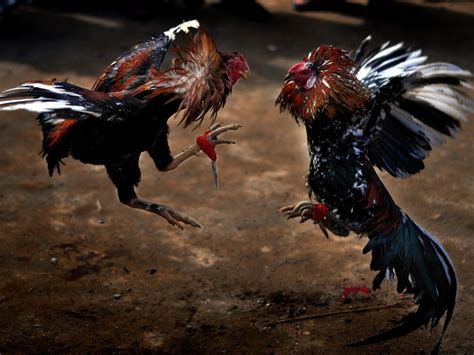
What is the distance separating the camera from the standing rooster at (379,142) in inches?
155

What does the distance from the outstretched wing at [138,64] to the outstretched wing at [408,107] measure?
3.26 ft

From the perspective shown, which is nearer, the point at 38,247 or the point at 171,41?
the point at 171,41

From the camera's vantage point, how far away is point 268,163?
249 inches

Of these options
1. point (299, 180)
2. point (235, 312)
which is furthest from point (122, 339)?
point (299, 180)

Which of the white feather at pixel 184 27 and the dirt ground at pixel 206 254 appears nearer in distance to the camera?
the white feather at pixel 184 27

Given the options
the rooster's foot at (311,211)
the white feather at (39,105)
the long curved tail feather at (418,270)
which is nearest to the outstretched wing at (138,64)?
the white feather at (39,105)

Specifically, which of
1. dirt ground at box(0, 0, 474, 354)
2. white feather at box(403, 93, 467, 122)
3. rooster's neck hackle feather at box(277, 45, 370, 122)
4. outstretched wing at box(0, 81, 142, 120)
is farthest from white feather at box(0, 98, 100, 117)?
white feather at box(403, 93, 467, 122)

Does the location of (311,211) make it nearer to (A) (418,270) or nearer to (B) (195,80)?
(A) (418,270)

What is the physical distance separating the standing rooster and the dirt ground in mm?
505

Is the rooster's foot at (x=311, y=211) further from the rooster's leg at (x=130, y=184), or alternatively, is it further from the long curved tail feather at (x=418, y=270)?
the rooster's leg at (x=130, y=184)

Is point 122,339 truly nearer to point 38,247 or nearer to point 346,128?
point 38,247

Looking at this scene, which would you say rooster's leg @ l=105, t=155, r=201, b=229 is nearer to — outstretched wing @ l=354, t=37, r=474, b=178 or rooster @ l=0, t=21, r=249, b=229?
rooster @ l=0, t=21, r=249, b=229

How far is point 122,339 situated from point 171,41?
159 centimetres

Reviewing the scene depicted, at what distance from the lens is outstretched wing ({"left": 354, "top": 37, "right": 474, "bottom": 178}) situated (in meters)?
3.95
